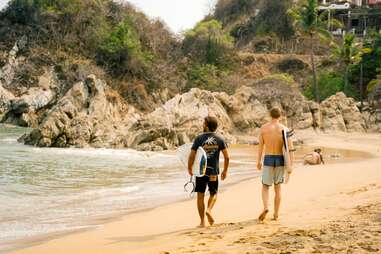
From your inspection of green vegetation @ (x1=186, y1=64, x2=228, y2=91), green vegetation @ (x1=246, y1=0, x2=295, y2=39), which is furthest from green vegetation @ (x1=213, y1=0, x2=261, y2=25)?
green vegetation @ (x1=186, y1=64, x2=228, y2=91)

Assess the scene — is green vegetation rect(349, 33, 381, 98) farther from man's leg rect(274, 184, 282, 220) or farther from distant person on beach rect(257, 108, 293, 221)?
man's leg rect(274, 184, 282, 220)

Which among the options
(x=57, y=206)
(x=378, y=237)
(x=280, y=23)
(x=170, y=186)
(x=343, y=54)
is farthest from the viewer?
(x=280, y=23)

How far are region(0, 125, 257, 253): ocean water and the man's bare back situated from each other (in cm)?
271

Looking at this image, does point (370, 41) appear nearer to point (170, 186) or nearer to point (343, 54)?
point (343, 54)

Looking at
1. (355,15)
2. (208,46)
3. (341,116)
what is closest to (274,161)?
(341,116)

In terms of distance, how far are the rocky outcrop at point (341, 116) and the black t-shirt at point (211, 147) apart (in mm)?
27358

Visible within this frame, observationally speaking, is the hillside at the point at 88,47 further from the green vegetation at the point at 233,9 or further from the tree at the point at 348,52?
the green vegetation at the point at 233,9

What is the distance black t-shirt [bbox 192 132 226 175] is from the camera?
7207mm

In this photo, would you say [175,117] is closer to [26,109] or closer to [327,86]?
[26,109]

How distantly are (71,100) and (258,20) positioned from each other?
128 ft

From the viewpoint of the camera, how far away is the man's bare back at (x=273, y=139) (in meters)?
7.36

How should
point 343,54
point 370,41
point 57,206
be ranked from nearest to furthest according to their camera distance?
point 57,206, point 343,54, point 370,41

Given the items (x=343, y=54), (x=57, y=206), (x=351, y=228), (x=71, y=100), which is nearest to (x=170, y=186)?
(x=57, y=206)

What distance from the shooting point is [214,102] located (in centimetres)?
3066
